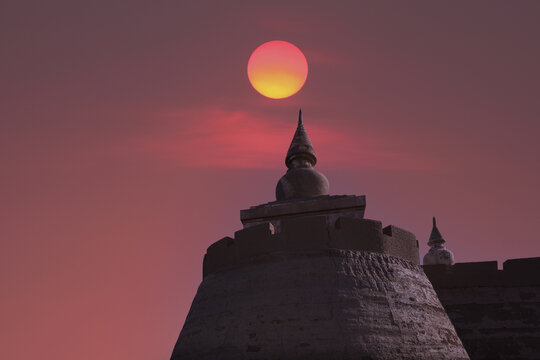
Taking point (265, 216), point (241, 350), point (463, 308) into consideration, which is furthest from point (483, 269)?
point (241, 350)

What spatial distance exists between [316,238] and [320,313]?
4.37 feet

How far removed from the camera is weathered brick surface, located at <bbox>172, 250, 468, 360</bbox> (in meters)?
6.34

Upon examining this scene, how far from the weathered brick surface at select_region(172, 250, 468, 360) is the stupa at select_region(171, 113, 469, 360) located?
0.6 inches

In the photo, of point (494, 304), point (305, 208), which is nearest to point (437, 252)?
point (494, 304)

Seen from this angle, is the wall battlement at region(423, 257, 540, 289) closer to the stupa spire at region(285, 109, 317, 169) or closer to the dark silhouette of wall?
the dark silhouette of wall

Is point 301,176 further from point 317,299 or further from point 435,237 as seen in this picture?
point 435,237

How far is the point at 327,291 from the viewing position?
22.3 ft

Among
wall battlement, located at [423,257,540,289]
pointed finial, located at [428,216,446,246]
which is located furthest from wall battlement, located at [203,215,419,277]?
pointed finial, located at [428,216,446,246]

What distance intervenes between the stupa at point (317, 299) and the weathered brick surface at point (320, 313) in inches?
0.6

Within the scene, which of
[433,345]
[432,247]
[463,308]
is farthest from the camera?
[432,247]

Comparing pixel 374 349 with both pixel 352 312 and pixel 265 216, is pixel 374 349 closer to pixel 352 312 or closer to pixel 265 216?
pixel 352 312

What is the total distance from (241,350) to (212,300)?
54.2 inches

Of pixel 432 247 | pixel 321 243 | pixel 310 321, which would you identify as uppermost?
pixel 432 247

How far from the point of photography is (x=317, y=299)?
22.1 ft
